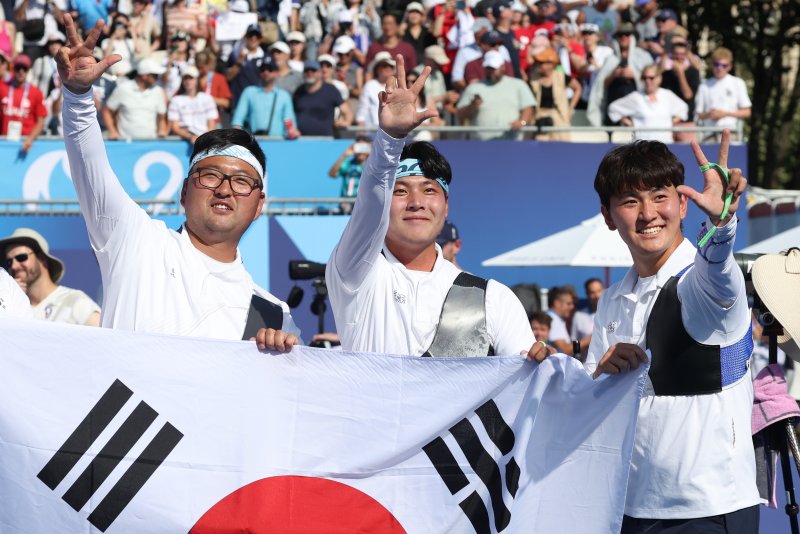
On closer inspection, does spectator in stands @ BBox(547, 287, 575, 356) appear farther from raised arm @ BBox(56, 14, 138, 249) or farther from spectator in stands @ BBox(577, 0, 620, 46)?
raised arm @ BBox(56, 14, 138, 249)

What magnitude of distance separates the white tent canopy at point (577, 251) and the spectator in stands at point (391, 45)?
2.84 m

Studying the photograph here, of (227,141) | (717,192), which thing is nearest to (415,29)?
(227,141)

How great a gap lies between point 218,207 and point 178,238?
0.18m

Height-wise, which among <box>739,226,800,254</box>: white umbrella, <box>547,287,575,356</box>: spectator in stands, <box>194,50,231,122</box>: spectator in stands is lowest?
<box>547,287,575,356</box>: spectator in stands

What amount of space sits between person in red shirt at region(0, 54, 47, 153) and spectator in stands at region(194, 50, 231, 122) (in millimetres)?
1715

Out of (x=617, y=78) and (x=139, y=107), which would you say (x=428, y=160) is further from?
(x=617, y=78)

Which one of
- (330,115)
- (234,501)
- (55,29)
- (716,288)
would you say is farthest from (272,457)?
(55,29)

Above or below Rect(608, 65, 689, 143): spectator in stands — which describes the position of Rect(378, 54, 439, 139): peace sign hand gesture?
below

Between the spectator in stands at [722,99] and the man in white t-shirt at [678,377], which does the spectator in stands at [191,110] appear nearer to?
the spectator in stands at [722,99]

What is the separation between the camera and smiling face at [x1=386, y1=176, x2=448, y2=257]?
4762mm

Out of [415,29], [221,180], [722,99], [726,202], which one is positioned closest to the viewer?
[726,202]

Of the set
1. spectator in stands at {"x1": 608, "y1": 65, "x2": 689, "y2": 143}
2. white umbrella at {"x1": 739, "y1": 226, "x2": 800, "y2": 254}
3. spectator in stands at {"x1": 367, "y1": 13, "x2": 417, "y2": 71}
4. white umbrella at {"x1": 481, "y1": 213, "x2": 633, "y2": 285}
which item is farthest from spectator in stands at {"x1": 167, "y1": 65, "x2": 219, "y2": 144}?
white umbrella at {"x1": 739, "y1": 226, "x2": 800, "y2": 254}

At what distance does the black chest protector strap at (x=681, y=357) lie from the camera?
4.32 metres

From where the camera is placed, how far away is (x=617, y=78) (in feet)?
47.6
